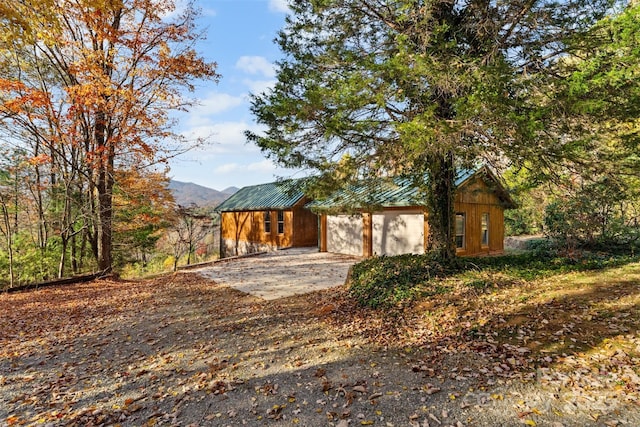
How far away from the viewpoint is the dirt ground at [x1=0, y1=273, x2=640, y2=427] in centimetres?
342

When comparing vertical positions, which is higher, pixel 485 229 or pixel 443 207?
pixel 443 207

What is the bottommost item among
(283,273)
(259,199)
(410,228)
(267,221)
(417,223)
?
(283,273)

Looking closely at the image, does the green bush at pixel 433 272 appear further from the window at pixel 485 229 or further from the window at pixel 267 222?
the window at pixel 267 222

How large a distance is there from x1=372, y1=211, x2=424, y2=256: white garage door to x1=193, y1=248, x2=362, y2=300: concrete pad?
1596 millimetres

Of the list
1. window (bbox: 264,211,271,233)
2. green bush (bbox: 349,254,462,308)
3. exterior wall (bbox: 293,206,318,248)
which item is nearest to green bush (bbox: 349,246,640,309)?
green bush (bbox: 349,254,462,308)

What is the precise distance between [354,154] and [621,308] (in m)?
5.60

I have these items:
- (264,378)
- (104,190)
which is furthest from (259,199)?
(264,378)

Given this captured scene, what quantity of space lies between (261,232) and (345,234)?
7.61 meters

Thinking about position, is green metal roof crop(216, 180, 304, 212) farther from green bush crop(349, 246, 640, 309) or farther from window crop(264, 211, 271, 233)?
green bush crop(349, 246, 640, 309)

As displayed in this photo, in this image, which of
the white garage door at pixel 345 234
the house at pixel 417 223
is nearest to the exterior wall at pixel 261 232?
the white garage door at pixel 345 234

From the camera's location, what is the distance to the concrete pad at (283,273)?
9.68 m

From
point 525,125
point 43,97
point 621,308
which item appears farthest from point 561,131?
point 43,97

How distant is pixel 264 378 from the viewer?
172 inches

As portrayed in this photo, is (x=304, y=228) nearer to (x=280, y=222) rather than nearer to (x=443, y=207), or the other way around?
(x=280, y=222)
